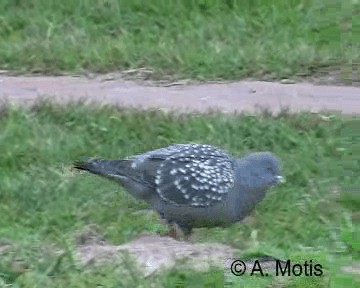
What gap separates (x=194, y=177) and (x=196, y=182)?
34 millimetres

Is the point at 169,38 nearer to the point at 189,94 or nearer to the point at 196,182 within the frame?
the point at 189,94

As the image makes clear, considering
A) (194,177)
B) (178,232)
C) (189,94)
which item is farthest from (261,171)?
(189,94)

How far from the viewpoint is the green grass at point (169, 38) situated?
26.3 feet

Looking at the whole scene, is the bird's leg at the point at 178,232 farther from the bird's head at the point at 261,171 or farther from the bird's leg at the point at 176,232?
the bird's head at the point at 261,171

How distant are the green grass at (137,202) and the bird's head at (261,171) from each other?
0.21 metres

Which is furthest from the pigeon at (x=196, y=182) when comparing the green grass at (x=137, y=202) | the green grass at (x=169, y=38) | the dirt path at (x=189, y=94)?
the green grass at (x=169, y=38)

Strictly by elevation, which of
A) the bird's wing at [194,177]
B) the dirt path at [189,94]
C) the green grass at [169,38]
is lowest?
the dirt path at [189,94]

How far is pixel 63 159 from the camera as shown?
6.31 m

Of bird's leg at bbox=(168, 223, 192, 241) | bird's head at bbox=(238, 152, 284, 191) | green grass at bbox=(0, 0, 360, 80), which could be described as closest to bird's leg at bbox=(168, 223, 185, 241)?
bird's leg at bbox=(168, 223, 192, 241)

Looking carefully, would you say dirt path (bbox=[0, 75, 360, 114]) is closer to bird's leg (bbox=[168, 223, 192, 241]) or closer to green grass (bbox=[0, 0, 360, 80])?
green grass (bbox=[0, 0, 360, 80])

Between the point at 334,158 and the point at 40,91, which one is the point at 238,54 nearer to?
the point at 40,91

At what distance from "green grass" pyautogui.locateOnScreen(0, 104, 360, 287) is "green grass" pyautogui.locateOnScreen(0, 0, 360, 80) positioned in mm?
1115

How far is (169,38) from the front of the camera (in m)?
8.49

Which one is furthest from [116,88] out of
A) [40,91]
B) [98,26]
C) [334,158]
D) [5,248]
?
[5,248]
